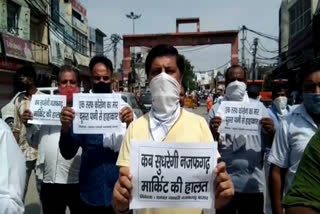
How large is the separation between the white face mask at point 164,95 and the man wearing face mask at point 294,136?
3.51 ft

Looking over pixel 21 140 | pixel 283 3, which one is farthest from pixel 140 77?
pixel 21 140

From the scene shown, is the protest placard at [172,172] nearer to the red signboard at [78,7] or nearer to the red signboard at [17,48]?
the red signboard at [17,48]

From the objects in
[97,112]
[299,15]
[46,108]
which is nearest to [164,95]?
[97,112]

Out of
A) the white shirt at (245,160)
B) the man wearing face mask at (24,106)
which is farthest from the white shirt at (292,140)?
the man wearing face mask at (24,106)

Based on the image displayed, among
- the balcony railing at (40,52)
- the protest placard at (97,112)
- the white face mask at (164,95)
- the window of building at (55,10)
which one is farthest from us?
the window of building at (55,10)

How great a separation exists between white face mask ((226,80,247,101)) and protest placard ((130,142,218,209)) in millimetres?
2234

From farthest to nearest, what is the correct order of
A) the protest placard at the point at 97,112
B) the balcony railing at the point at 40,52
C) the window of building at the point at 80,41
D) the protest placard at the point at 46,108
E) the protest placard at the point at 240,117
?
the window of building at the point at 80,41, the balcony railing at the point at 40,52, the protest placard at the point at 46,108, the protest placard at the point at 240,117, the protest placard at the point at 97,112

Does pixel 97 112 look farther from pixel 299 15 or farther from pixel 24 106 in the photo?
pixel 299 15

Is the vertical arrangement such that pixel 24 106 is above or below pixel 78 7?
below

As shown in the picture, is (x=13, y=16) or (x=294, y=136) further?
(x=13, y=16)

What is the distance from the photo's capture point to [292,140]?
3.11 m

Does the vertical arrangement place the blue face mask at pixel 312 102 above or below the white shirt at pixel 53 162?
above

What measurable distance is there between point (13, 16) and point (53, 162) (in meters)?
23.2

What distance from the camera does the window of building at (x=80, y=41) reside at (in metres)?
42.6
